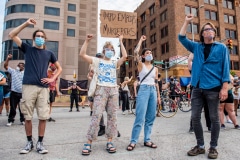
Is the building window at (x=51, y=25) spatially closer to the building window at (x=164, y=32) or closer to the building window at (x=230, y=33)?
the building window at (x=164, y=32)

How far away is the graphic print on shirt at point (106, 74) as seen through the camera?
12.1 feet

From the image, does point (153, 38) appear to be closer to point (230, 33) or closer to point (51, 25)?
point (230, 33)

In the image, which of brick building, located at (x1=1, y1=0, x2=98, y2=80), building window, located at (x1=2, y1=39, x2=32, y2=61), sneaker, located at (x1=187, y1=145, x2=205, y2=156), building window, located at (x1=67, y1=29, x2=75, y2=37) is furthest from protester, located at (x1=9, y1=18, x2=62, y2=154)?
building window, located at (x1=67, y1=29, x2=75, y2=37)

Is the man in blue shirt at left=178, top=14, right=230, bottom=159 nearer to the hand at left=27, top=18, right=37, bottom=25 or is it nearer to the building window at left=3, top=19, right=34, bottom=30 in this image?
the hand at left=27, top=18, right=37, bottom=25

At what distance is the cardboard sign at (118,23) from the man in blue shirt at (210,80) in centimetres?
328

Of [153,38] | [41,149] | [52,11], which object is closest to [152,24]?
[153,38]

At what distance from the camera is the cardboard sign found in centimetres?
642

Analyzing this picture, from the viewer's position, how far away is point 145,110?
3.87 m

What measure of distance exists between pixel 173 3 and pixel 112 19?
1180 inches

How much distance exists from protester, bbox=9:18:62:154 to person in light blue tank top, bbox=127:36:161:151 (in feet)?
5.25

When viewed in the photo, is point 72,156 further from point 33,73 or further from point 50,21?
point 50,21

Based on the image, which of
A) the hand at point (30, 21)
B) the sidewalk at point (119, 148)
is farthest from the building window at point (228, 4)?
the hand at point (30, 21)

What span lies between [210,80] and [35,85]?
9.50ft

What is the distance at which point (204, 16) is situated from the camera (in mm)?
35250
